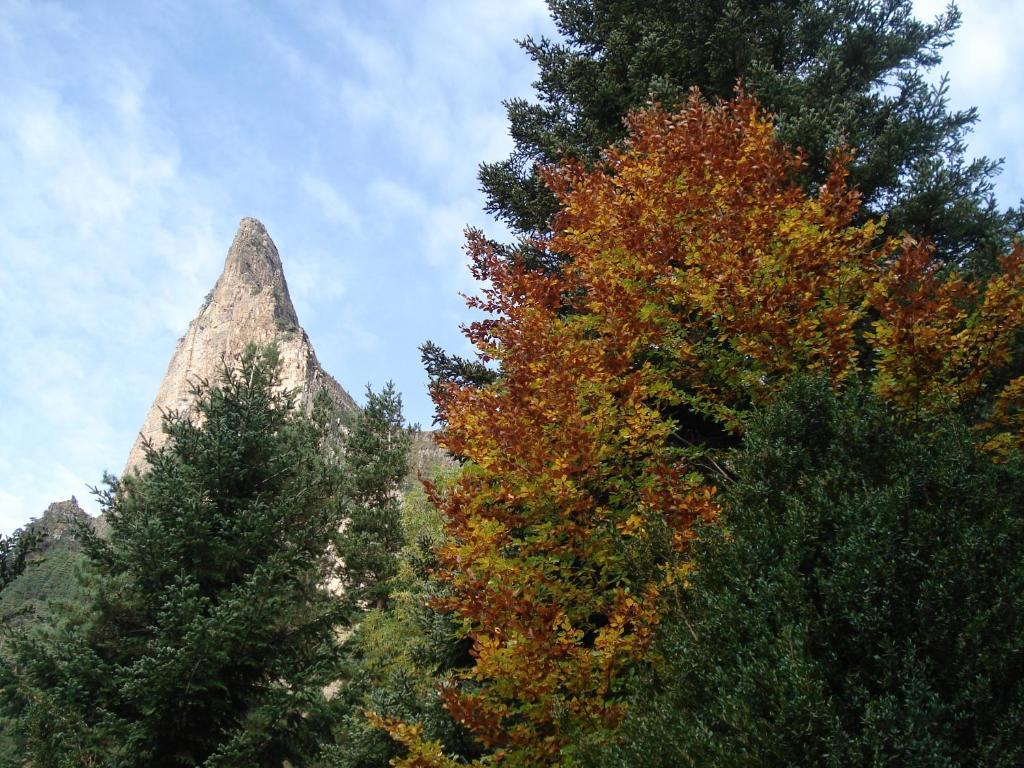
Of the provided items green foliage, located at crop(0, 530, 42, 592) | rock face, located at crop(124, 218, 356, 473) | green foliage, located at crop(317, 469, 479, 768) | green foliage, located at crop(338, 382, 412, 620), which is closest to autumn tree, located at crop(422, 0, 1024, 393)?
green foliage, located at crop(317, 469, 479, 768)

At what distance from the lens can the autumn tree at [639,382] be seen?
17.0 feet

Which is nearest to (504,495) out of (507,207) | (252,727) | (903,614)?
(903,614)

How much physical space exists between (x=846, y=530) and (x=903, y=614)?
1.65ft

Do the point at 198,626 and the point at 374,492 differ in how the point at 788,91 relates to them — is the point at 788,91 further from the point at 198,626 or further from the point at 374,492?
the point at 374,492

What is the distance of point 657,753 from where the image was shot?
357cm

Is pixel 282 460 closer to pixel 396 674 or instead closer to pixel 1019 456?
pixel 396 674

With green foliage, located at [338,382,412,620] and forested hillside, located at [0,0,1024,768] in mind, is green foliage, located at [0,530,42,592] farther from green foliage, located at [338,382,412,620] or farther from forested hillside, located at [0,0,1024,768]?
green foliage, located at [338,382,412,620]

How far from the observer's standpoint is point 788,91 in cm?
1001

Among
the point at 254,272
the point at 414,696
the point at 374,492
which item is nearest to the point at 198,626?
the point at 414,696

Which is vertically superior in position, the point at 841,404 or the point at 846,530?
the point at 841,404

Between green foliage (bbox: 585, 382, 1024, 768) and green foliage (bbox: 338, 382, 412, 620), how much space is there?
1900cm

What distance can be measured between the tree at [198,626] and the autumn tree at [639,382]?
14.2 feet

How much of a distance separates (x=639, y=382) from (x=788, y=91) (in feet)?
19.9

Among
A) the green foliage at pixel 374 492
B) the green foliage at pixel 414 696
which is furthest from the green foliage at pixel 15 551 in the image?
the green foliage at pixel 374 492
